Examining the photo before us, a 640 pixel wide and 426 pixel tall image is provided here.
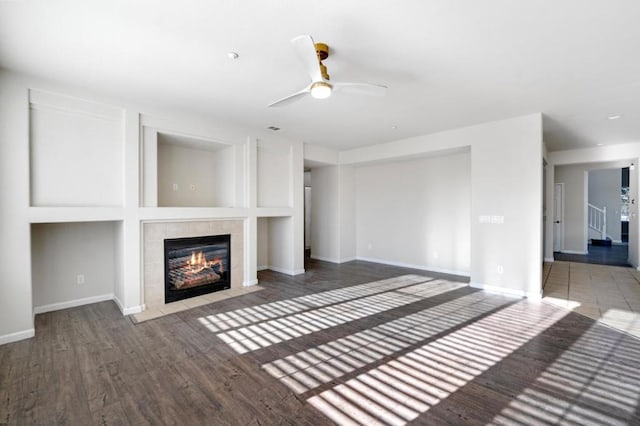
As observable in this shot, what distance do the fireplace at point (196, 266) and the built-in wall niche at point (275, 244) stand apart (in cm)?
139

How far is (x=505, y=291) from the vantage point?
15.3 ft

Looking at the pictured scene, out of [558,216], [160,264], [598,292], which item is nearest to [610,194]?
[558,216]

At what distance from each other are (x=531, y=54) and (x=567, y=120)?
8.96ft

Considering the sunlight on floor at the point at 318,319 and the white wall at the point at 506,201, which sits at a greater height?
the white wall at the point at 506,201

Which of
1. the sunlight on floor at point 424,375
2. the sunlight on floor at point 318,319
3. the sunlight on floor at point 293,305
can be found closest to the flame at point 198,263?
the sunlight on floor at point 293,305

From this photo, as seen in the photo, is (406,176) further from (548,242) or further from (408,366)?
(408,366)

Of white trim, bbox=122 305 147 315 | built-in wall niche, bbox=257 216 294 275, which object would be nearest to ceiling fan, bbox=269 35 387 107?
white trim, bbox=122 305 147 315

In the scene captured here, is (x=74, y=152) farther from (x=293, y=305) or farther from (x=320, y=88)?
(x=293, y=305)

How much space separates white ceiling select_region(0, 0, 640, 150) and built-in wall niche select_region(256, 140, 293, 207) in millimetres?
1311

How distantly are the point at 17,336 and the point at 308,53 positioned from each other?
12.9 ft

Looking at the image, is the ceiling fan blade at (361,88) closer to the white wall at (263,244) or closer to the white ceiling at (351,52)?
the white ceiling at (351,52)

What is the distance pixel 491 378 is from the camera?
93.6 inches

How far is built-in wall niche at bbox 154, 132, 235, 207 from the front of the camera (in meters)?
4.82

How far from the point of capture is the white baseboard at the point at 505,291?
440 centimetres
